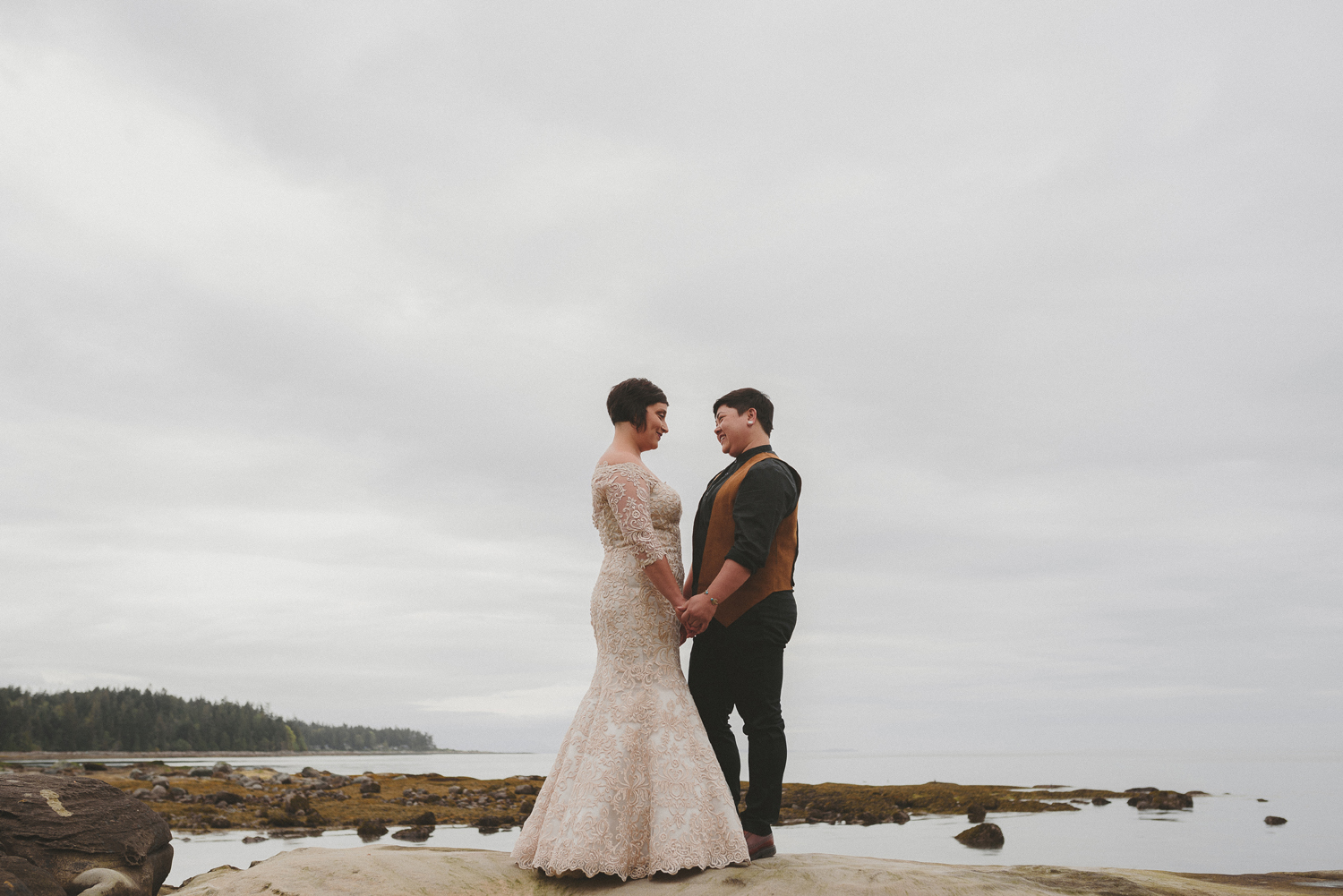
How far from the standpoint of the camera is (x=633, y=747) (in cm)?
516

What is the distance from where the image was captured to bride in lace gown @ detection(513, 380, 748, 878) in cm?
496

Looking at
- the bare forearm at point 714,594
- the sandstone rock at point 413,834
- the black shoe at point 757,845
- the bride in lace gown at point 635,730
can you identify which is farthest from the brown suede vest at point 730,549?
the sandstone rock at point 413,834

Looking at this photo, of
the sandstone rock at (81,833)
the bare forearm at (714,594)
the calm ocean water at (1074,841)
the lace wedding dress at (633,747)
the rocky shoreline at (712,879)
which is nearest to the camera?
Answer: the rocky shoreline at (712,879)

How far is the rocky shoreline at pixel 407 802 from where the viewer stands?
64.5ft

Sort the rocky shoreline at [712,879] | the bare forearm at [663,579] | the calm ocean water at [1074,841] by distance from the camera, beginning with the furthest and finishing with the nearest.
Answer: the calm ocean water at [1074,841]
the bare forearm at [663,579]
the rocky shoreline at [712,879]

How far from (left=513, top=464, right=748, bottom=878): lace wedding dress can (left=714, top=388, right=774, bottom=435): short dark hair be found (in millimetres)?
786

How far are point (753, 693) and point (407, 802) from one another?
24319mm

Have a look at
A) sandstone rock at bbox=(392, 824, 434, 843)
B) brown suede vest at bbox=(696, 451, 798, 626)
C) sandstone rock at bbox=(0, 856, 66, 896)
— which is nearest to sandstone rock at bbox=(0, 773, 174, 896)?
sandstone rock at bbox=(0, 856, 66, 896)

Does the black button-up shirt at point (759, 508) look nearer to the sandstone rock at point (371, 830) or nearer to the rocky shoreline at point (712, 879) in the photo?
the rocky shoreline at point (712, 879)

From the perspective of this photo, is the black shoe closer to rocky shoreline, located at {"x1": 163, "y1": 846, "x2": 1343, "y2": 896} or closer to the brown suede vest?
rocky shoreline, located at {"x1": 163, "y1": 846, "x2": 1343, "y2": 896}

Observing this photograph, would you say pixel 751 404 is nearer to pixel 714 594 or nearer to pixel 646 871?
pixel 714 594

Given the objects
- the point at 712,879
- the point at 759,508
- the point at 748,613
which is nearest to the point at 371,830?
the point at 712,879

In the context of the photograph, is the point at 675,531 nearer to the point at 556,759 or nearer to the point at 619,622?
the point at 619,622

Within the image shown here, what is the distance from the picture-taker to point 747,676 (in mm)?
5363
